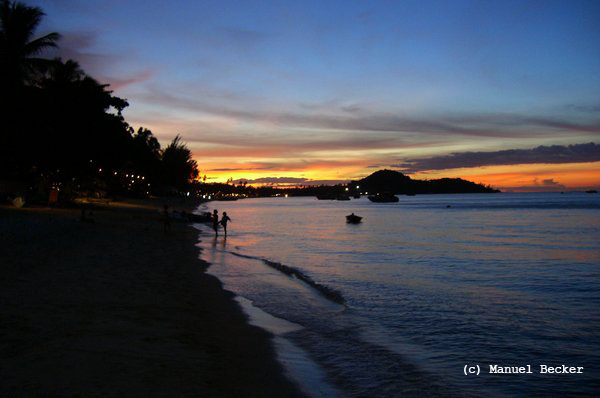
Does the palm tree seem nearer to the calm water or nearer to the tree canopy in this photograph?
the tree canopy

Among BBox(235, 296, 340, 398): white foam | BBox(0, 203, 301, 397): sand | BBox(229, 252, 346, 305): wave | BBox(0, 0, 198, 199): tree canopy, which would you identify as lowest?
BBox(229, 252, 346, 305): wave

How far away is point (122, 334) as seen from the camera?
8.18 meters

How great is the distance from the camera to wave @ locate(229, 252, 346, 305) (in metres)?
14.7

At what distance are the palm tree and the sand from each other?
67.6 ft

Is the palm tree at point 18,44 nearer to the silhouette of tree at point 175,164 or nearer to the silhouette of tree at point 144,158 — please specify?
the silhouette of tree at point 144,158

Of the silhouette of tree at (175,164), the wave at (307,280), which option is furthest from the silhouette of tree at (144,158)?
the wave at (307,280)

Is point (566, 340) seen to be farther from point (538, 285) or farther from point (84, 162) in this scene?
point (84, 162)

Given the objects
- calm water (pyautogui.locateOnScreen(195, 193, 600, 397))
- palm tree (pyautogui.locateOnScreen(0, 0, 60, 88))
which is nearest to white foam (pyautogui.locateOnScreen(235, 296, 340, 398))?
calm water (pyautogui.locateOnScreen(195, 193, 600, 397))

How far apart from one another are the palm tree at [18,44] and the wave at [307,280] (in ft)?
68.1

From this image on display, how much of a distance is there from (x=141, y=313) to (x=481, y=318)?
8.33 metres

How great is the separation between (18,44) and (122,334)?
31695mm

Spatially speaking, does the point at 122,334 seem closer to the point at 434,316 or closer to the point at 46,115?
the point at 434,316

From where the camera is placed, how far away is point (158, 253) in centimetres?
2106

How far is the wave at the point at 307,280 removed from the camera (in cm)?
1470
